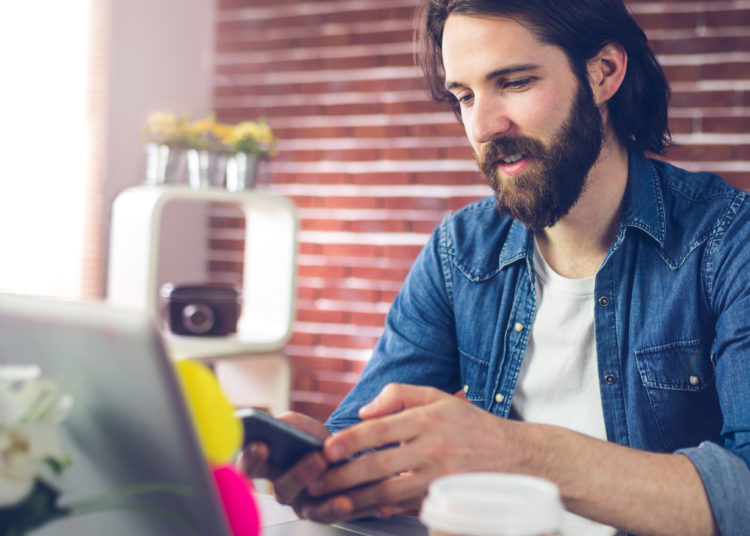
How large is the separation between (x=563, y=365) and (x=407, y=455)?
2.05 ft

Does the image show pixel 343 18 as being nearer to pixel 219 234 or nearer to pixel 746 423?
pixel 219 234

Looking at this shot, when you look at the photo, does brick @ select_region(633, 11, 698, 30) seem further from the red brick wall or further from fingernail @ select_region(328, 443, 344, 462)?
fingernail @ select_region(328, 443, 344, 462)

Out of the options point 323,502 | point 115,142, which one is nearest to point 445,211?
point 115,142

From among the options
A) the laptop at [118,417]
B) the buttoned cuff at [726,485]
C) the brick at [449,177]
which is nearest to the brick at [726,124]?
the brick at [449,177]

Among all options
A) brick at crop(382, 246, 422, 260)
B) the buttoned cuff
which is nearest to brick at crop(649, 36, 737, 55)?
brick at crop(382, 246, 422, 260)

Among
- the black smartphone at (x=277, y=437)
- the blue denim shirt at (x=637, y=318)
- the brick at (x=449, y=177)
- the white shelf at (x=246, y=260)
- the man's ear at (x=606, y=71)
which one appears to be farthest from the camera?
the brick at (x=449, y=177)

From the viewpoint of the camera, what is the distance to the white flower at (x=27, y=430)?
0.50 m

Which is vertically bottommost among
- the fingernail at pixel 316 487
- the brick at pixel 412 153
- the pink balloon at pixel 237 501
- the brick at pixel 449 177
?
the fingernail at pixel 316 487

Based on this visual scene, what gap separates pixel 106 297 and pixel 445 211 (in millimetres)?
1296

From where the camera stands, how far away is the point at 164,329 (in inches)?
112

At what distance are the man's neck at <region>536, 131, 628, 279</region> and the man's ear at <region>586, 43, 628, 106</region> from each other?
0.17m

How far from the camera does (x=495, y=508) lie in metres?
0.50

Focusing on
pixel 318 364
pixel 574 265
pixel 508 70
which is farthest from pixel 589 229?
pixel 318 364

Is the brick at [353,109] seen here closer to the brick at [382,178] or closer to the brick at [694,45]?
the brick at [382,178]
